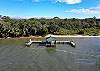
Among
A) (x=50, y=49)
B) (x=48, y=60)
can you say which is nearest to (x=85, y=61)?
(x=48, y=60)

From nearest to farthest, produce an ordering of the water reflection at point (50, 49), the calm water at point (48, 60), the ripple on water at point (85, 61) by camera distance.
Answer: the calm water at point (48, 60) → the ripple on water at point (85, 61) → the water reflection at point (50, 49)

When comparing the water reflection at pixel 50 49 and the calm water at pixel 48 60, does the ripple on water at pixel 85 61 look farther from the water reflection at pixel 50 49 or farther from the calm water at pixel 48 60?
the water reflection at pixel 50 49

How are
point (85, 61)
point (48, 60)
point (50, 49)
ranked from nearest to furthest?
point (85, 61)
point (48, 60)
point (50, 49)

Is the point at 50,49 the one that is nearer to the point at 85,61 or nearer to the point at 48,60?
the point at 48,60

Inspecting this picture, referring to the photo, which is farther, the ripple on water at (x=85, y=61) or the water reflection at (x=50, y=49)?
the water reflection at (x=50, y=49)

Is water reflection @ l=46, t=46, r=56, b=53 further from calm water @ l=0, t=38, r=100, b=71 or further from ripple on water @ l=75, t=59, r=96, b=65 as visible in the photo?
ripple on water @ l=75, t=59, r=96, b=65

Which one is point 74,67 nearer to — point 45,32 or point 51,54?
point 51,54

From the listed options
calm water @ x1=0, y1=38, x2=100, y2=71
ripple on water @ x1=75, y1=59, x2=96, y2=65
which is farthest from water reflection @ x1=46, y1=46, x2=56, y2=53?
ripple on water @ x1=75, y1=59, x2=96, y2=65

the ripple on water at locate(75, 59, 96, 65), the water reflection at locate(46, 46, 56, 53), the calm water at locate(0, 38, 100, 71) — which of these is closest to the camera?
the calm water at locate(0, 38, 100, 71)

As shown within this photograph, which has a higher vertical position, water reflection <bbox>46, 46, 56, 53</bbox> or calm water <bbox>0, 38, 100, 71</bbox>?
water reflection <bbox>46, 46, 56, 53</bbox>

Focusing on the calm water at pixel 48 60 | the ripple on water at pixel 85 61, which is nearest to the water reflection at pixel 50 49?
the calm water at pixel 48 60

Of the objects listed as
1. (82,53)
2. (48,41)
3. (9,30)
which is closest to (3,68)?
(82,53)
